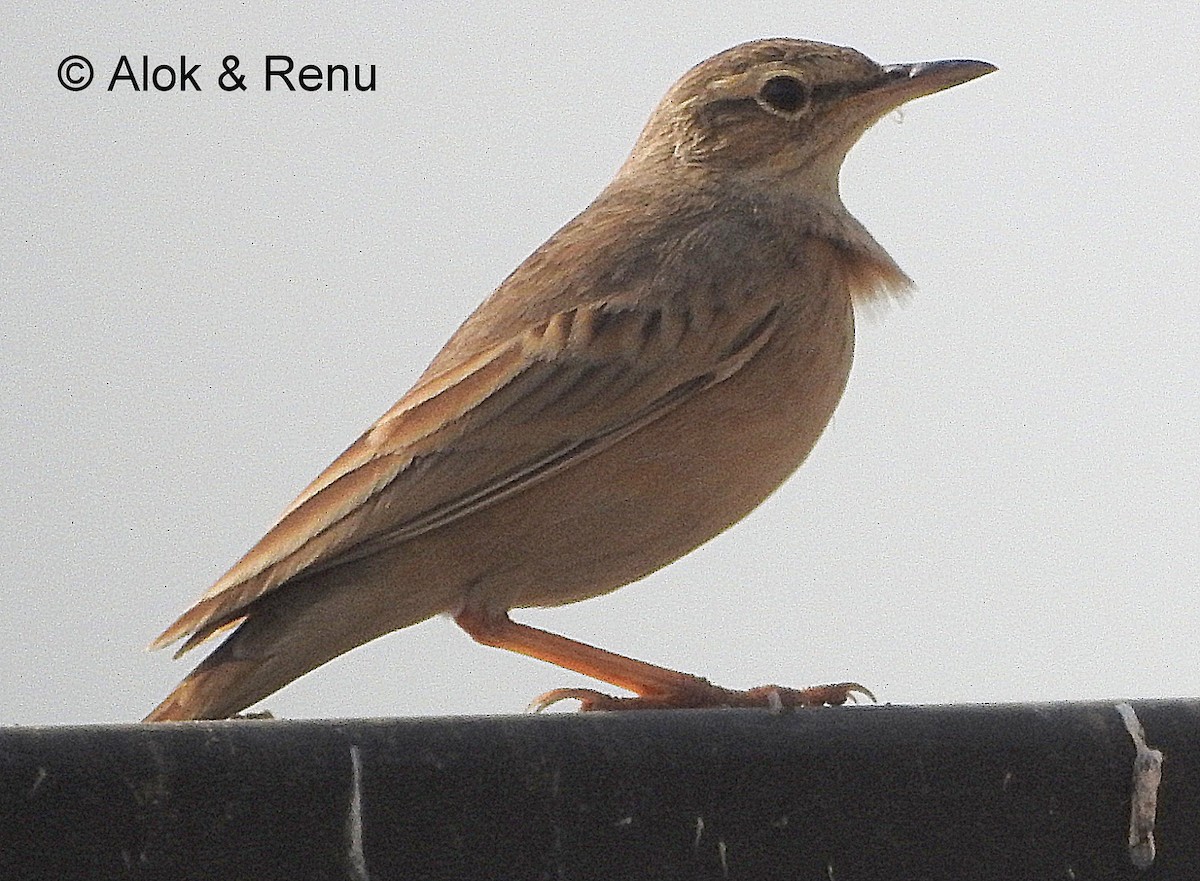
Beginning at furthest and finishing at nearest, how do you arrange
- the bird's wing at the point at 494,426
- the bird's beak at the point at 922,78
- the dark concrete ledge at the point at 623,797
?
the bird's beak at the point at 922,78
the bird's wing at the point at 494,426
the dark concrete ledge at the point at 623,797

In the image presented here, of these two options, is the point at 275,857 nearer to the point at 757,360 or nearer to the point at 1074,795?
the point at 1074,795

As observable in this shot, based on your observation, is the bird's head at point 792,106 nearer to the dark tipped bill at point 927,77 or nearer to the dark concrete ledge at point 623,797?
the dark tipped bill at point 927,77

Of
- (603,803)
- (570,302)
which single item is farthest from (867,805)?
(570,302)

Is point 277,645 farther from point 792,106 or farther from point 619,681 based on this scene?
point 792,106

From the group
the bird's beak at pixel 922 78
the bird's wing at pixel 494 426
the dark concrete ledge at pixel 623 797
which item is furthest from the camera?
the bird's beak at pixel 922 78

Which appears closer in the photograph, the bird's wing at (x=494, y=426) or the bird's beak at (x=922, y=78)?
the bird's wing at (x=494, y=426)

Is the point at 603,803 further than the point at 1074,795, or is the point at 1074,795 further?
the point at 1074,795

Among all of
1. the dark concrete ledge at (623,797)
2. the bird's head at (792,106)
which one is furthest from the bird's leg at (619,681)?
the bird's head at (792,106)
